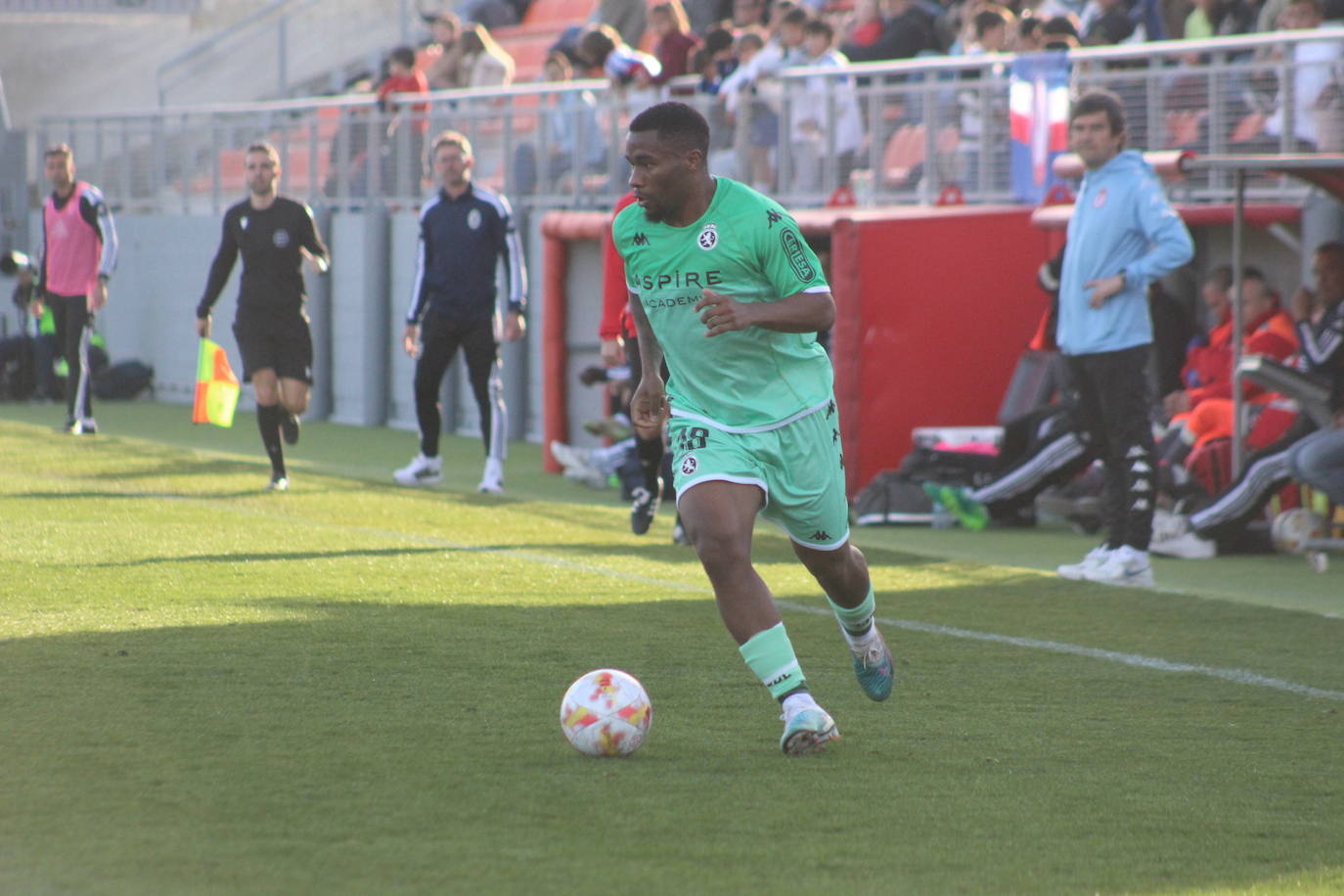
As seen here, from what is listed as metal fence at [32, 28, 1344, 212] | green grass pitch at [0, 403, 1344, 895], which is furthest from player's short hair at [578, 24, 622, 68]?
green grass pitch at [0, 403, 1344, 895]

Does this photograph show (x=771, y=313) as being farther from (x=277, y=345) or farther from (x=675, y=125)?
(x=277, y=345)

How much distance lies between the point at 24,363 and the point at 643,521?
14.4 metres

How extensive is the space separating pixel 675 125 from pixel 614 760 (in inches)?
73.1

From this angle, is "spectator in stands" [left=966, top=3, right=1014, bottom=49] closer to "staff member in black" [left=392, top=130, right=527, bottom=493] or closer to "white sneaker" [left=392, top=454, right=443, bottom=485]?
"staff member in black" [left=392, top=130, right=527, bottom=493]

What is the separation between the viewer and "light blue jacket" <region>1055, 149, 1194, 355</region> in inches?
382

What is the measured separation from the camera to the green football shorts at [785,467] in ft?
19.5

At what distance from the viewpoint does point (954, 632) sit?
8617mm

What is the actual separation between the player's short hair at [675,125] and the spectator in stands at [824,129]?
34.4 ft

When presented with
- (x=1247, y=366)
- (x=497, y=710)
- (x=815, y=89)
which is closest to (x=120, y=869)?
(x=497, y=710)

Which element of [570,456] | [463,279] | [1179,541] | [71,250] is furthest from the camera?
[71,250]

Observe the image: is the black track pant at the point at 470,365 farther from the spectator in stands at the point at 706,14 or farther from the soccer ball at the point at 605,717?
the spectator in stands at the point at 706,14

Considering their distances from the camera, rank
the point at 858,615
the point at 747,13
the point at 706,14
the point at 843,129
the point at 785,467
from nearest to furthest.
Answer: the point at 785,467 → the point at 858,615 → the point at 843,129 → the point at 747,13 → the point at 706,14

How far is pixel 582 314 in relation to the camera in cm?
1772

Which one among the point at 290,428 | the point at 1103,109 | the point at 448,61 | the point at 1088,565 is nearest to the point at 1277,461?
the point at 1088,565
